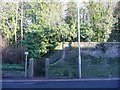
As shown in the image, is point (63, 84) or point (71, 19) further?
point (71, 19)

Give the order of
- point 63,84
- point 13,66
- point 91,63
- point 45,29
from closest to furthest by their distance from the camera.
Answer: point 63,84 → point 13,66 → point 91,63 → point 45,29

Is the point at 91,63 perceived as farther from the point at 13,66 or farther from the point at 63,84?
the point at 63,84

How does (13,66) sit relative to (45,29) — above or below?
below

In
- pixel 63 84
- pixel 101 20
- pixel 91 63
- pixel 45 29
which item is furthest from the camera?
pixel 101 20

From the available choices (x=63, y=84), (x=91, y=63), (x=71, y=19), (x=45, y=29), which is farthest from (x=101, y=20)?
(x=63, y=84)

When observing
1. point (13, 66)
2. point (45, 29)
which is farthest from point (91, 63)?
point (13, 66)

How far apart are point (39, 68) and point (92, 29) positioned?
4.31m

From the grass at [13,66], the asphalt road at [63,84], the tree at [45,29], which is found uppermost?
the tree at [45,29]

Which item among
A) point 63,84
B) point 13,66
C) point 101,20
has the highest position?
point 101,20

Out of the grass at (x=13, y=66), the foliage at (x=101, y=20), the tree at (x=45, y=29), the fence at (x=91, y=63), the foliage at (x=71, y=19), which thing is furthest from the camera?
the foliage at (x=101, y=20)

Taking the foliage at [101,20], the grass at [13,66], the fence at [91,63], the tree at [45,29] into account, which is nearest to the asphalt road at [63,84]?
the grass at [13,66]

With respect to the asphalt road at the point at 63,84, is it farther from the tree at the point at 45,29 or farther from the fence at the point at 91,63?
the tree at the point at 45,29

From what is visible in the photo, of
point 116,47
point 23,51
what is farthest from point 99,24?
point 23,51

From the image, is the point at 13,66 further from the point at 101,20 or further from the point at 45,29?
the point at 101,20
